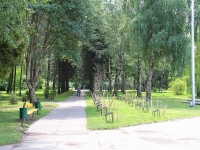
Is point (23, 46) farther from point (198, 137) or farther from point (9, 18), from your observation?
point (198, 137)

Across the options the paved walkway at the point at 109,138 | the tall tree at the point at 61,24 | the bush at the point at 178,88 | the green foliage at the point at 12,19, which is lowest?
the paved walkway at the point at 109,138

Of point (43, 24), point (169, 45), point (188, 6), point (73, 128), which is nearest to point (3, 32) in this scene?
point (73, 128)

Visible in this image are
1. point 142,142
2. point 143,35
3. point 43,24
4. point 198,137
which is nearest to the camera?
point 142,142

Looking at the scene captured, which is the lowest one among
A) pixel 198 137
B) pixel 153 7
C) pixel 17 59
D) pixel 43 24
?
pixel 198 137

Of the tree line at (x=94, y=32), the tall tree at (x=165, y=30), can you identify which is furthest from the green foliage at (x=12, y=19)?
the tall tree at (x=165, y=30)

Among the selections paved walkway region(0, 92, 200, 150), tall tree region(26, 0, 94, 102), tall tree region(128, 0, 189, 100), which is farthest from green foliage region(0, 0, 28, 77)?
tall tree region(128, 0, 189, 100)

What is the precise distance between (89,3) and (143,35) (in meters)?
7.48

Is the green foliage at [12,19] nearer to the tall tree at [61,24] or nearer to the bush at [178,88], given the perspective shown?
the tall tree at [61,24]

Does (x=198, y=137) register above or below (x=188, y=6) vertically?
below

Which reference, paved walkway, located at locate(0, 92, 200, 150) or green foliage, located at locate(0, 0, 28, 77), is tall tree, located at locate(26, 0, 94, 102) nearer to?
green foliage, located at locate(0, 0, 28, 77)

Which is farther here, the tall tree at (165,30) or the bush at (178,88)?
the bush at (178,88)

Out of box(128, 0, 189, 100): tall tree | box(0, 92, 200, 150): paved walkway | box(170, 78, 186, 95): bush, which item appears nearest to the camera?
box(0, 92, 200, 150): paved walkway

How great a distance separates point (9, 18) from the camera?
10.4 metres

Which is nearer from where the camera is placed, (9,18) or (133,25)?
(9,18)
